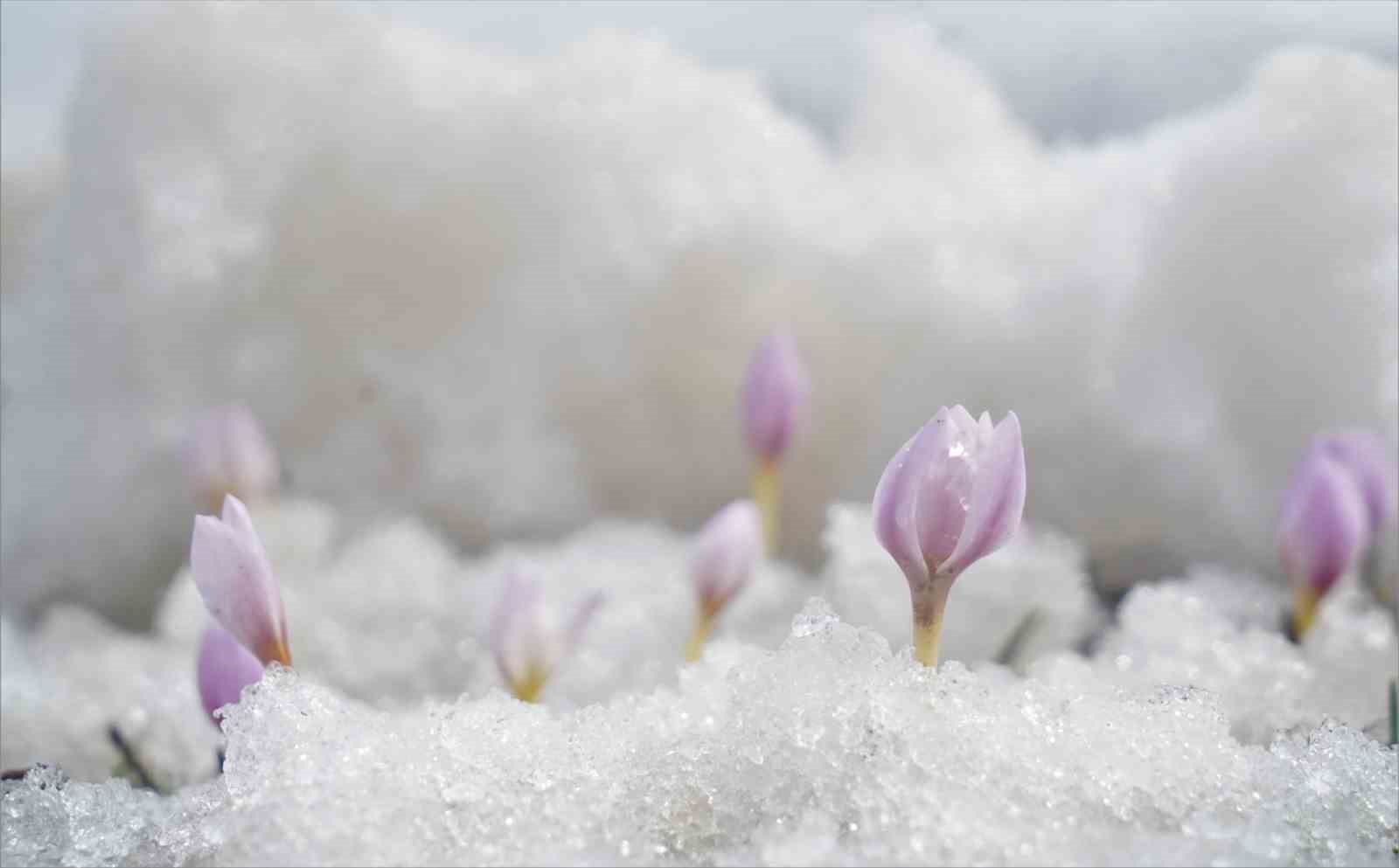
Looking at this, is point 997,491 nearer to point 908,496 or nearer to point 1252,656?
point 908,496

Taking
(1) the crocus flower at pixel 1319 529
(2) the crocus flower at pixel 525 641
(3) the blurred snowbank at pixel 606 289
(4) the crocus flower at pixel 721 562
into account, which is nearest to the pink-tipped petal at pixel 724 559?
(4) the crocus flower at pixel 721 562

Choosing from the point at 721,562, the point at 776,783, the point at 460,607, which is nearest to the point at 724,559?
the point at 721,562

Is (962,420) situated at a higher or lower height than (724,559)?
higher

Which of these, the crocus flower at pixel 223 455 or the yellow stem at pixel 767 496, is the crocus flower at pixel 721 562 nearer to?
the yellow stem at pixel 767 496

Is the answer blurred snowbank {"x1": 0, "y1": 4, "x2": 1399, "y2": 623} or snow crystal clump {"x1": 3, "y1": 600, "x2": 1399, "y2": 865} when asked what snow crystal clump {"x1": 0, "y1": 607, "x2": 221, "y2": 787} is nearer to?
A: blurred snowbank {"x1": 0, "y1": 4, "x2": 1399, "y2": 623}

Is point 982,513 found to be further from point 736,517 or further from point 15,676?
point 15,676

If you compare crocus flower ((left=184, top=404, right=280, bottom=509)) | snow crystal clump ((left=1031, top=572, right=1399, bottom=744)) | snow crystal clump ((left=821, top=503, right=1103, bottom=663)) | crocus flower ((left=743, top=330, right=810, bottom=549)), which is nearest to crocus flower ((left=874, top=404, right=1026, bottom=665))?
snow crystal clump ((left=1031, top=572, right=1399, bottom=744))

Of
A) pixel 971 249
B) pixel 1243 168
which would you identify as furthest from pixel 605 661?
pixel 1243 168
